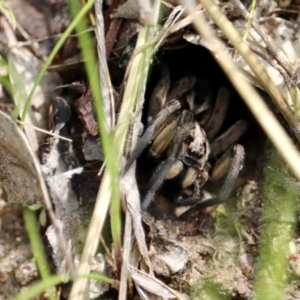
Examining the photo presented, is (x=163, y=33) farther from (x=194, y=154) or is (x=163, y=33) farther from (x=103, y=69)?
(x=194, y=154)

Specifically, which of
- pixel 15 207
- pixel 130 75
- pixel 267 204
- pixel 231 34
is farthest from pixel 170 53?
pixel 15 207

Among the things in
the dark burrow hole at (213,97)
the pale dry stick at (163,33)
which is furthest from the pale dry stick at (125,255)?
the pale dry stick at (163,33)

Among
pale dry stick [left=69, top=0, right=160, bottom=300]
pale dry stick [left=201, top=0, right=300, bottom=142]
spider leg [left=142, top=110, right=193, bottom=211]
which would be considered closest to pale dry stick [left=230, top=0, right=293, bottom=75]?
pale dry stick [left=201, top=0, right=300, bottom=142]

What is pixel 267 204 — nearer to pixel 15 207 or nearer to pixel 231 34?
pixel 231 34

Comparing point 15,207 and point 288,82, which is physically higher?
point 15,207

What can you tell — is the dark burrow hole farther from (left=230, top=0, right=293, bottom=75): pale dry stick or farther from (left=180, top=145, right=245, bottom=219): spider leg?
(left=230, top=0, right=293, bottom=75): pale dry stick

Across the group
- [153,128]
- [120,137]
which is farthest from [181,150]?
[120,137]

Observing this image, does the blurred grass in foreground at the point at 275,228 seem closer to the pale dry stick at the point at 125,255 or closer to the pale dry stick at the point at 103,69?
the pale dry stick at the point at 125,255

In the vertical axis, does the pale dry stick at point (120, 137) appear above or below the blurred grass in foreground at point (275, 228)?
above
